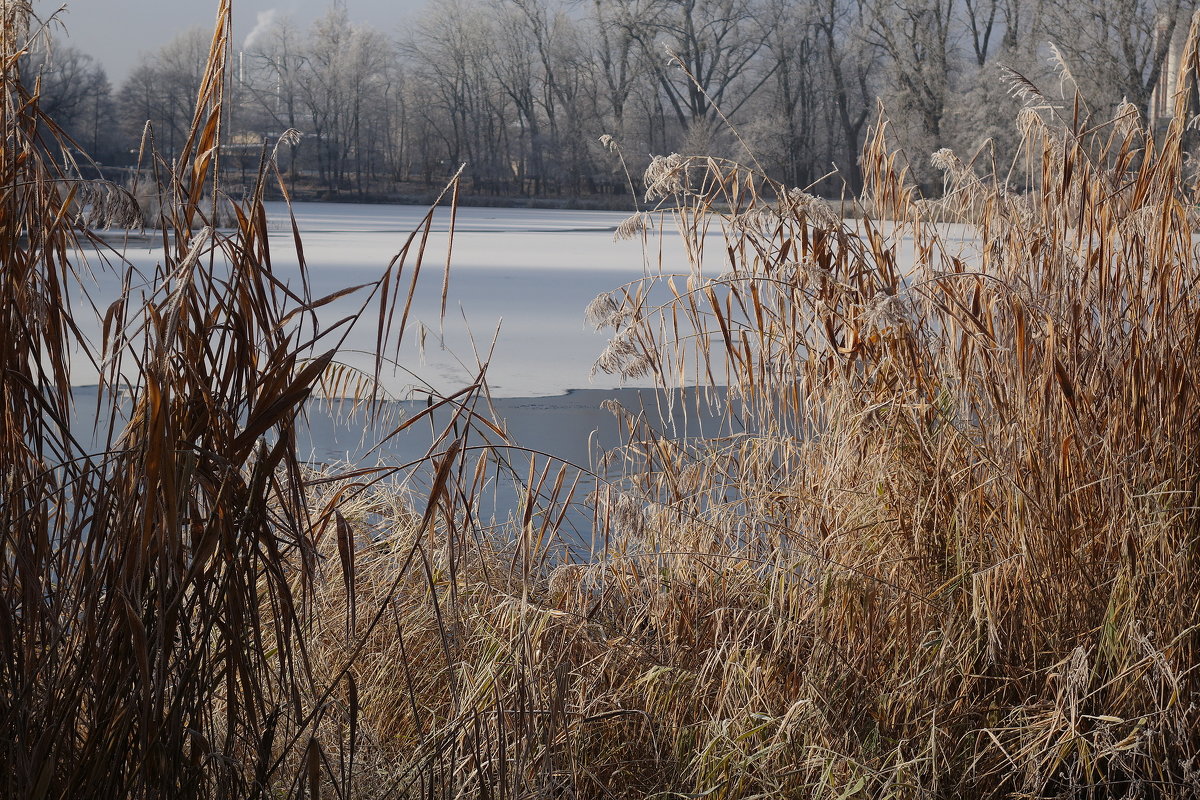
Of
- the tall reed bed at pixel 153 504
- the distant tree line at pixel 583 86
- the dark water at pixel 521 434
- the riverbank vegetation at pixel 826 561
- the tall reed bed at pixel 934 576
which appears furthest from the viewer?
the distant tree line at pixel 583 86

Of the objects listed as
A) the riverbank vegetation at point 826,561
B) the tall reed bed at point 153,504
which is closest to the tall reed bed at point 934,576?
the riverbank vegetation at point 826,561

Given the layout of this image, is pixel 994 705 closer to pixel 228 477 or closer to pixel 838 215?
pixel 838 215

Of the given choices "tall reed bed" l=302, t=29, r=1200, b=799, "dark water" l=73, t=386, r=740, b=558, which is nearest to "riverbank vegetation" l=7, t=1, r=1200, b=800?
"tall reed bed" l=302, t=29, r=1200, b=799

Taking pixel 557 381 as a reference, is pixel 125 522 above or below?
above

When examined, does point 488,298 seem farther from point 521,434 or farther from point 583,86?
point 583,86

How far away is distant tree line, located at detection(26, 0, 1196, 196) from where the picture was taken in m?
33.8

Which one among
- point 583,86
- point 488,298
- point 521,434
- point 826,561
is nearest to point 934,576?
point 826,561

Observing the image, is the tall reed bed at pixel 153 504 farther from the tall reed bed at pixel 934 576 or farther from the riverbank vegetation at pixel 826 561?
the tall reed bed at pixel 934 576

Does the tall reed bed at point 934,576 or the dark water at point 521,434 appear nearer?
the tall reed bed at point 934,576

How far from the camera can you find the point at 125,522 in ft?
3.28

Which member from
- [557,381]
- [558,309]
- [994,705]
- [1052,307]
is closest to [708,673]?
[994,705]

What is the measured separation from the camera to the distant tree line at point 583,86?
3378 centimetres

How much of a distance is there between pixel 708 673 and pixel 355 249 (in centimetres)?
1072

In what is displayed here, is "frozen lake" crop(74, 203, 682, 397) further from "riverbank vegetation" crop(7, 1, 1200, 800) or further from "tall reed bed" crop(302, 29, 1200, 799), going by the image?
"tall reed bed" crop(302, 29, 1200, 799)
